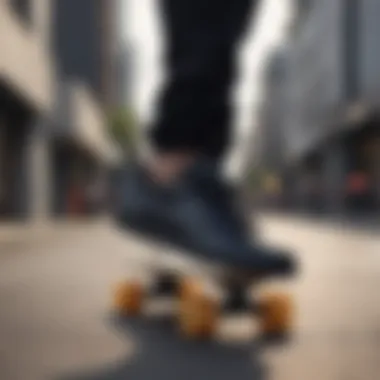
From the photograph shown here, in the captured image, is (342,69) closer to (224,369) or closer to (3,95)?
(3,95)

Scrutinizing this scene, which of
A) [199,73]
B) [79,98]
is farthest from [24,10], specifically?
[199,73]

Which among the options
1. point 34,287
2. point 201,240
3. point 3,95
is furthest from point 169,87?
point 3,95

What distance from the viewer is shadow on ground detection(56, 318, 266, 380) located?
0.88 m

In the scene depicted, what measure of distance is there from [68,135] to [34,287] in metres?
16.6

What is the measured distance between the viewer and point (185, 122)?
1.27 metres

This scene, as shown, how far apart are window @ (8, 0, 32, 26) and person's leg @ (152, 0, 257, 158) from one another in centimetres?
965

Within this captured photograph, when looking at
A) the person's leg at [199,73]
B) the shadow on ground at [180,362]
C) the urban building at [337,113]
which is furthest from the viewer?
the urban building at [337,113]

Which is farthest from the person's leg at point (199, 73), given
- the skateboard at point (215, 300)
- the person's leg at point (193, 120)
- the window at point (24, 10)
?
the window at point (24, 10)

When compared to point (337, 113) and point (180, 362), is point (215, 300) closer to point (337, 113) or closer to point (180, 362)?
point (180, 362)

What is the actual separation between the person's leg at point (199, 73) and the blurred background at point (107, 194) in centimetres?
3

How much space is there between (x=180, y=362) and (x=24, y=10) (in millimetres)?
11227

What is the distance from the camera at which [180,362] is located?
964 mm

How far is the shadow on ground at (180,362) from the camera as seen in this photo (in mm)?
880

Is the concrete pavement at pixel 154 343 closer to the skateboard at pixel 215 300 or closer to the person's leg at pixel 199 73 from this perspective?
the skateboard at pixel 215 300
